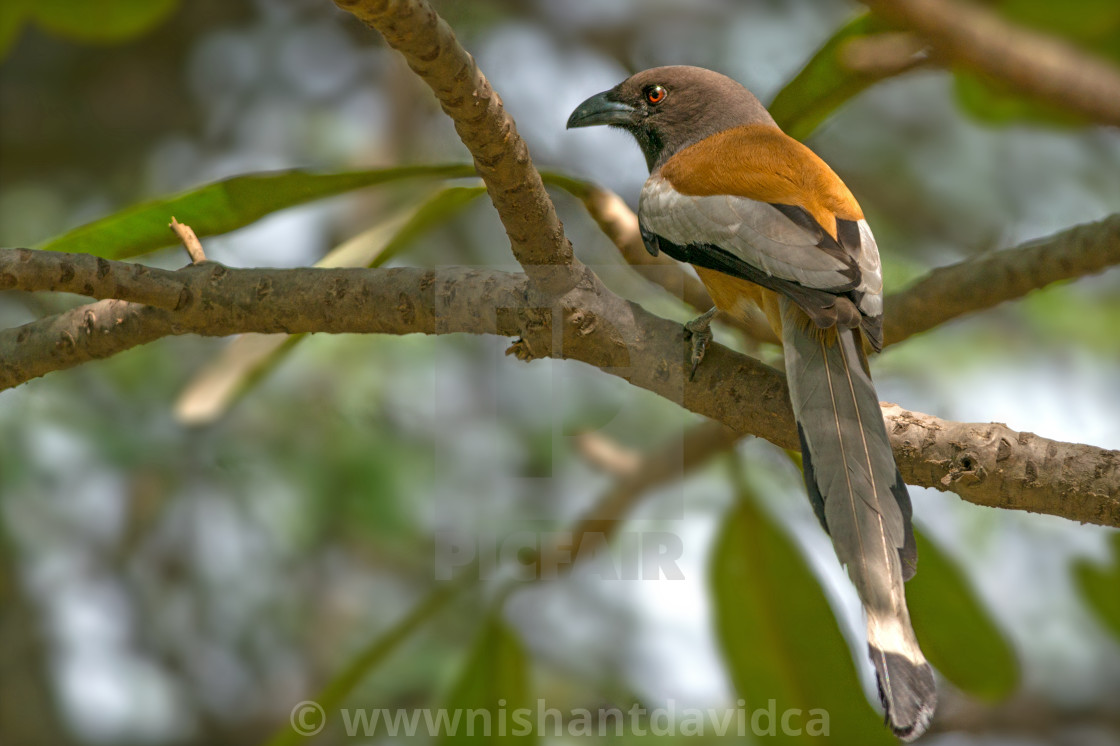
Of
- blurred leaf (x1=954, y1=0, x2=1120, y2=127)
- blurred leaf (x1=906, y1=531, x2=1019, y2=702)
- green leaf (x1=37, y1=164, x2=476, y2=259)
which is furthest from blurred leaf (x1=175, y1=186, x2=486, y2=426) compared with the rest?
blurred leaf (x1=906, y1=531, x2=1019, y2=702)

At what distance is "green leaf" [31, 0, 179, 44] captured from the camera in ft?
10.6

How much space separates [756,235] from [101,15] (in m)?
2.35

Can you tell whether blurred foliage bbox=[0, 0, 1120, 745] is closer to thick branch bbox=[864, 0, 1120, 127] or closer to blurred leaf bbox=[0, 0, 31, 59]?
blurred leaf bbox=[0, 0, 31, 59]

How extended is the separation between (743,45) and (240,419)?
114 inches

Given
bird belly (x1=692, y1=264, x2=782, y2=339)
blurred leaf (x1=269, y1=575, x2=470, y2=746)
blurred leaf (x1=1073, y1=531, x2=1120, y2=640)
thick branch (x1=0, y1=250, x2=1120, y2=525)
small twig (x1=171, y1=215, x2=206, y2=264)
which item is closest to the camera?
thick branch (x1=0, y1=250, x2=1120, y2=525)

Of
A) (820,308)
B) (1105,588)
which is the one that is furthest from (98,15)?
(1105,588)

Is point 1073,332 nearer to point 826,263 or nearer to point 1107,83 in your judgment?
point 826,263

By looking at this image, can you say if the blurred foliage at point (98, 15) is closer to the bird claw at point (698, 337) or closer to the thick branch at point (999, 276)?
the bird claw at point (698, 337)

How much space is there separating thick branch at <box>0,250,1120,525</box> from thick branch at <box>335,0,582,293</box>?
0.10 m

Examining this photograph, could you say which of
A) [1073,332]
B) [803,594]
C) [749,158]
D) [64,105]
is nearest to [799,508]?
[803,594]

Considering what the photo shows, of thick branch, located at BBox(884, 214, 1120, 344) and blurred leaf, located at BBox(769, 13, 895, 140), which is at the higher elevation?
blurred leaf, located at BBox(769, 13, 895, 140)

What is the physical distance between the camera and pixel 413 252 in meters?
4.93

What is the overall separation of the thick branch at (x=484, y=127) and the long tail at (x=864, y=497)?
1.67 ft

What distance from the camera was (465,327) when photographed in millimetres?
1961
